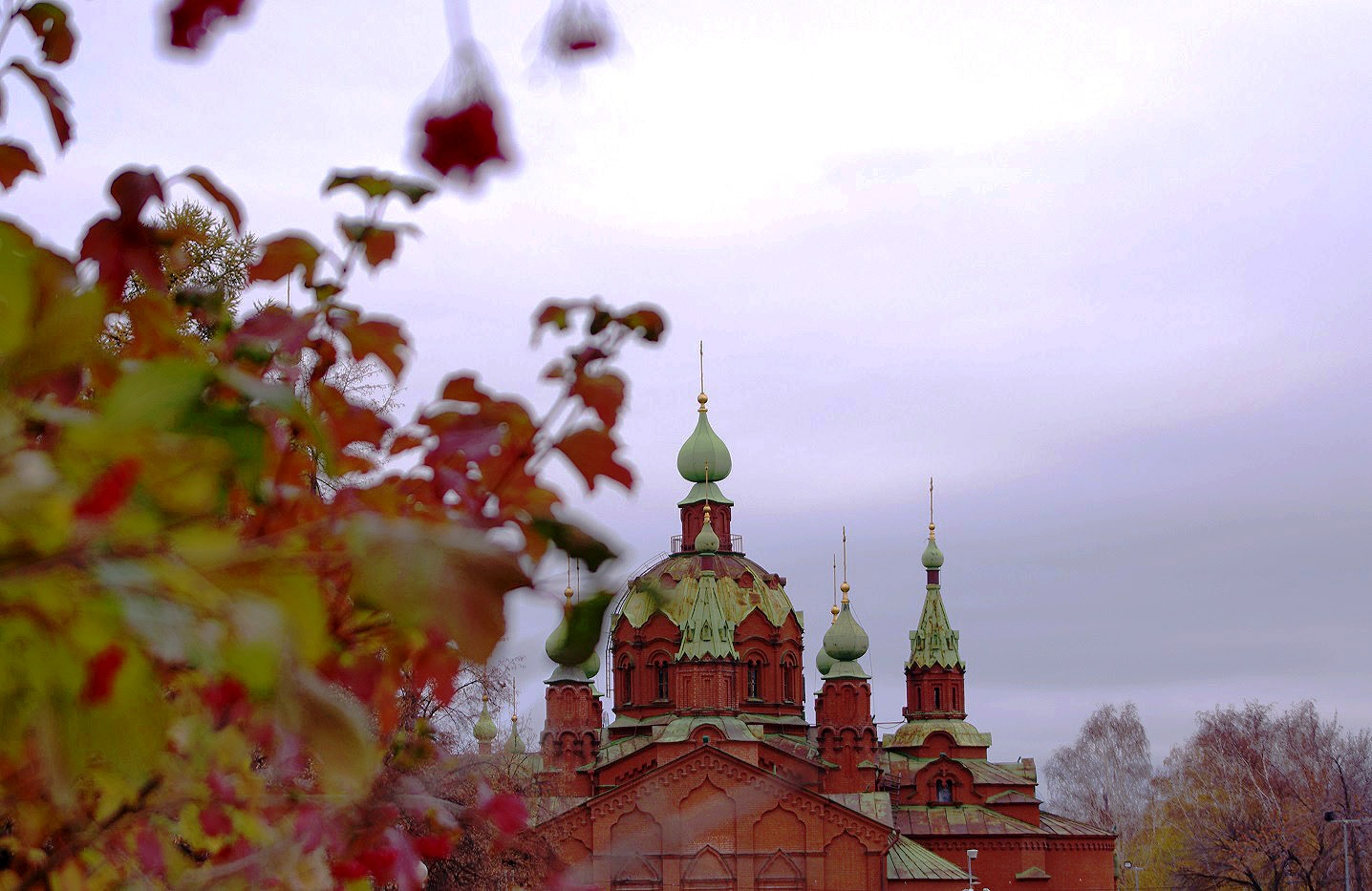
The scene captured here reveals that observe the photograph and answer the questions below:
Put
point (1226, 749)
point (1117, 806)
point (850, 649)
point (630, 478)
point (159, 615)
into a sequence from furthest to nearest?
point (1117, 806) < point (1226, 749) < point (850, 649) < point (630, 478) < point (159, 615)

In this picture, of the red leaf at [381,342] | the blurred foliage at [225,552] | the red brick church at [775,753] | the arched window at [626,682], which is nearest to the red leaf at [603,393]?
the blurred foliage at [225,552]

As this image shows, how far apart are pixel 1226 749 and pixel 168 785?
6884 cm

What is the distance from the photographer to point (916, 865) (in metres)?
48.8

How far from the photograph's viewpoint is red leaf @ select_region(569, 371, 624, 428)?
2561 millimetres

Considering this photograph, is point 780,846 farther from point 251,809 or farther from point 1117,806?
point 1117,806

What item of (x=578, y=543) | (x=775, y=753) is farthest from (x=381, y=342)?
(x=775, y=753)

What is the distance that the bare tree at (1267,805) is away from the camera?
55.8 meters

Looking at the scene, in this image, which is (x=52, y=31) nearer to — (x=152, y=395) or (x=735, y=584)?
(x=152, y=395)

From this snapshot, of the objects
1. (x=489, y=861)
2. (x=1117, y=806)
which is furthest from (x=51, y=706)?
(x=1117, y=806)

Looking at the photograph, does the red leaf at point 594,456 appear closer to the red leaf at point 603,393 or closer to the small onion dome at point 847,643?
the red leaf at point 603,393

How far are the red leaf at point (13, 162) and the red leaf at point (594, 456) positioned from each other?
1339mm

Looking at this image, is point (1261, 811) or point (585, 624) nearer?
point (585, 624)

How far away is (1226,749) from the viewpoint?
65375 mm

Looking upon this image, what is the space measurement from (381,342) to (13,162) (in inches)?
33.7
